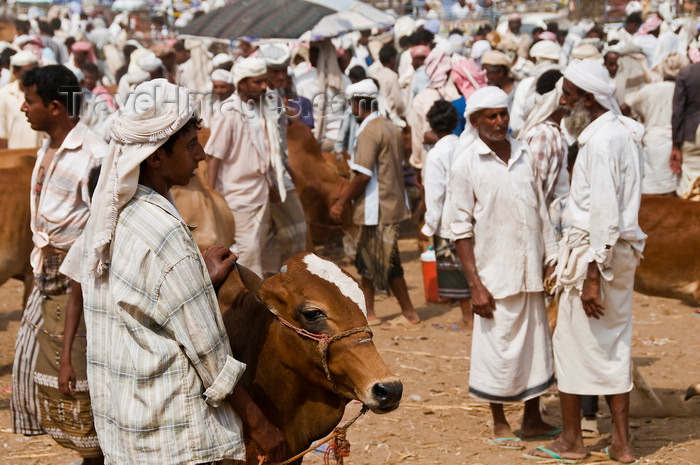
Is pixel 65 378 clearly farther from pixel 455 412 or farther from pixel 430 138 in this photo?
pixel 430 138

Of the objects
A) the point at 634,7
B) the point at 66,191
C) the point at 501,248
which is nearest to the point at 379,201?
the point at 501,248

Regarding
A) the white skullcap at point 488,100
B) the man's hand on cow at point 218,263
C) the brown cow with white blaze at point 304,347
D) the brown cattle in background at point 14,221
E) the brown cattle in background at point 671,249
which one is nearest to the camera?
the brown cow with white blaze at point 304,347

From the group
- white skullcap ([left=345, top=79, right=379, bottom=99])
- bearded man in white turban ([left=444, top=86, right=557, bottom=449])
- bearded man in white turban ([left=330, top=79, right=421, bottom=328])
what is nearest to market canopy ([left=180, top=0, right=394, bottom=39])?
white skullcap ([left=345, top=79, right=379, bottom=99])

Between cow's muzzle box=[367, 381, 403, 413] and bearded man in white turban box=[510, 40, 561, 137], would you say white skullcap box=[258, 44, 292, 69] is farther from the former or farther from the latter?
cow's muzzle box=[367, 381, 403, 413]

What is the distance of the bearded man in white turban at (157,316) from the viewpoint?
2943mm

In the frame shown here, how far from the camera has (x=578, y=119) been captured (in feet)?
18.2

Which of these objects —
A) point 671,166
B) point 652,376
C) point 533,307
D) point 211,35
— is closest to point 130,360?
point 533,307

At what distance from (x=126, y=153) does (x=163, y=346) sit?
0.59m

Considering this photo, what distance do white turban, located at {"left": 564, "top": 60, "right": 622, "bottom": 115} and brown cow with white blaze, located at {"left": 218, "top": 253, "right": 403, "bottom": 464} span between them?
2.65 m

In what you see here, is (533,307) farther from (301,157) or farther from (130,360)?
(301,157)

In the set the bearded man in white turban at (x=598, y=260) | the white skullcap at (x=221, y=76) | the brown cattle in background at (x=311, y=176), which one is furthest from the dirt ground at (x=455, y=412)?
the white skullcap at (x=221, y=76)

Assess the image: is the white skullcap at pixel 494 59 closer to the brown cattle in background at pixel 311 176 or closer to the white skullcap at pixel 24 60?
the brown cattle in background at pixel 311 176

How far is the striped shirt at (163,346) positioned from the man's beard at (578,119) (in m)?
3.12

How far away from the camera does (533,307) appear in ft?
18.9
